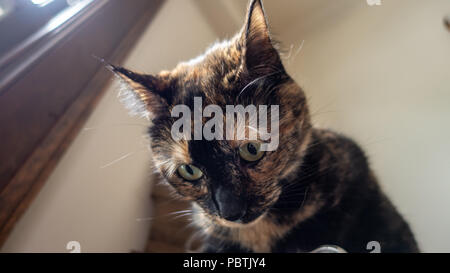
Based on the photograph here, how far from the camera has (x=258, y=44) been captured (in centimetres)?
45

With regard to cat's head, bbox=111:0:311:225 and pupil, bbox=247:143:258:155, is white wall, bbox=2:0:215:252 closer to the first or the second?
cat's head, bbox=111:0:311:225

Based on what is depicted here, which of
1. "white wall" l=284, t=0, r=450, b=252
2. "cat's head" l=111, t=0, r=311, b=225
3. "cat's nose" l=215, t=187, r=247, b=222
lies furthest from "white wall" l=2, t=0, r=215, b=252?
"white wall" l=284, t=0, r=450, b=252

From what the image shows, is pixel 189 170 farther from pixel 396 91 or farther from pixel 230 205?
pixel 396 91

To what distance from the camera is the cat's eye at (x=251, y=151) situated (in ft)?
1.52

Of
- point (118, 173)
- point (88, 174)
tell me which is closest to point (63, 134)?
point (88, 174)

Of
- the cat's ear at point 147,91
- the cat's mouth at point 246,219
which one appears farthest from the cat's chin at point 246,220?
the cat's ear at point 147,91

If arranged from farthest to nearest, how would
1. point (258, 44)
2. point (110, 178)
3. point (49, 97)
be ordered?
point (110, 178), point (49, 97), point (258, 44)

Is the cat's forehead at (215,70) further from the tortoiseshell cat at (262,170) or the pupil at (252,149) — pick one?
the pupil at (252,149)

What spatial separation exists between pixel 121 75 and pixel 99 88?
0.25 m

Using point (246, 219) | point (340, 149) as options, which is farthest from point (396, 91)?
point (246, 219)

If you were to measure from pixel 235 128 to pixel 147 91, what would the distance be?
0.18m

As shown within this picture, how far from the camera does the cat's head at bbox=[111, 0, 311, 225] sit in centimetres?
46

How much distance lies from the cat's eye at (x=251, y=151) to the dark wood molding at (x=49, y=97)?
0.39 metres

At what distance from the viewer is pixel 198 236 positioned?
69 cm
